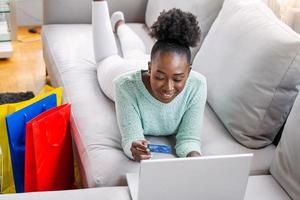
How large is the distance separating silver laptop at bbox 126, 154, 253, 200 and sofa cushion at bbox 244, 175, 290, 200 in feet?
0.37

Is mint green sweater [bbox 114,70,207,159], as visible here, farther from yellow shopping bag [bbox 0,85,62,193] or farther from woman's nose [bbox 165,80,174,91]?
yellow shopping bag [bbox 0,85,62,193]

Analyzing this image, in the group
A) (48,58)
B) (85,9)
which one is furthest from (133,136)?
(85,9)

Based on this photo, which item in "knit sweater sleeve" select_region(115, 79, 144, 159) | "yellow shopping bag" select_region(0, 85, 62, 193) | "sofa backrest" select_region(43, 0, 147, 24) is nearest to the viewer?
"knit sweater sleeve" select_region(115, 79, 144, 159)

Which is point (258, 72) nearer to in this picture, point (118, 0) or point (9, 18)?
point (118, 0)

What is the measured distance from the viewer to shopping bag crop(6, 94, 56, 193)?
153 cm

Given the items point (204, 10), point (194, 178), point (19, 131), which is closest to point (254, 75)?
point (194, 178)

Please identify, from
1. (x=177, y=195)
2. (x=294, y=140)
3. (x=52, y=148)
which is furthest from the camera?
(x=52, y=148)

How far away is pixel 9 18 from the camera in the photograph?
3.02 m

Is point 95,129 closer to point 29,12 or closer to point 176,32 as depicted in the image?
point 176,32

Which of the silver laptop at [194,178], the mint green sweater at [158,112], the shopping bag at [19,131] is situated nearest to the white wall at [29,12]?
the shopping bag at [19,131]

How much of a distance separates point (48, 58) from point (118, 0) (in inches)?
21.3

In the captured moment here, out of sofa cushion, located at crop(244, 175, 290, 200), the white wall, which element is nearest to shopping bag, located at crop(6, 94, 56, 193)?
sofa cushion, located at crop(244, 175, 290, 200)

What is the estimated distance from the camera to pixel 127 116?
151cm

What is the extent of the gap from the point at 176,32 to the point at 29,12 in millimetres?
2293
